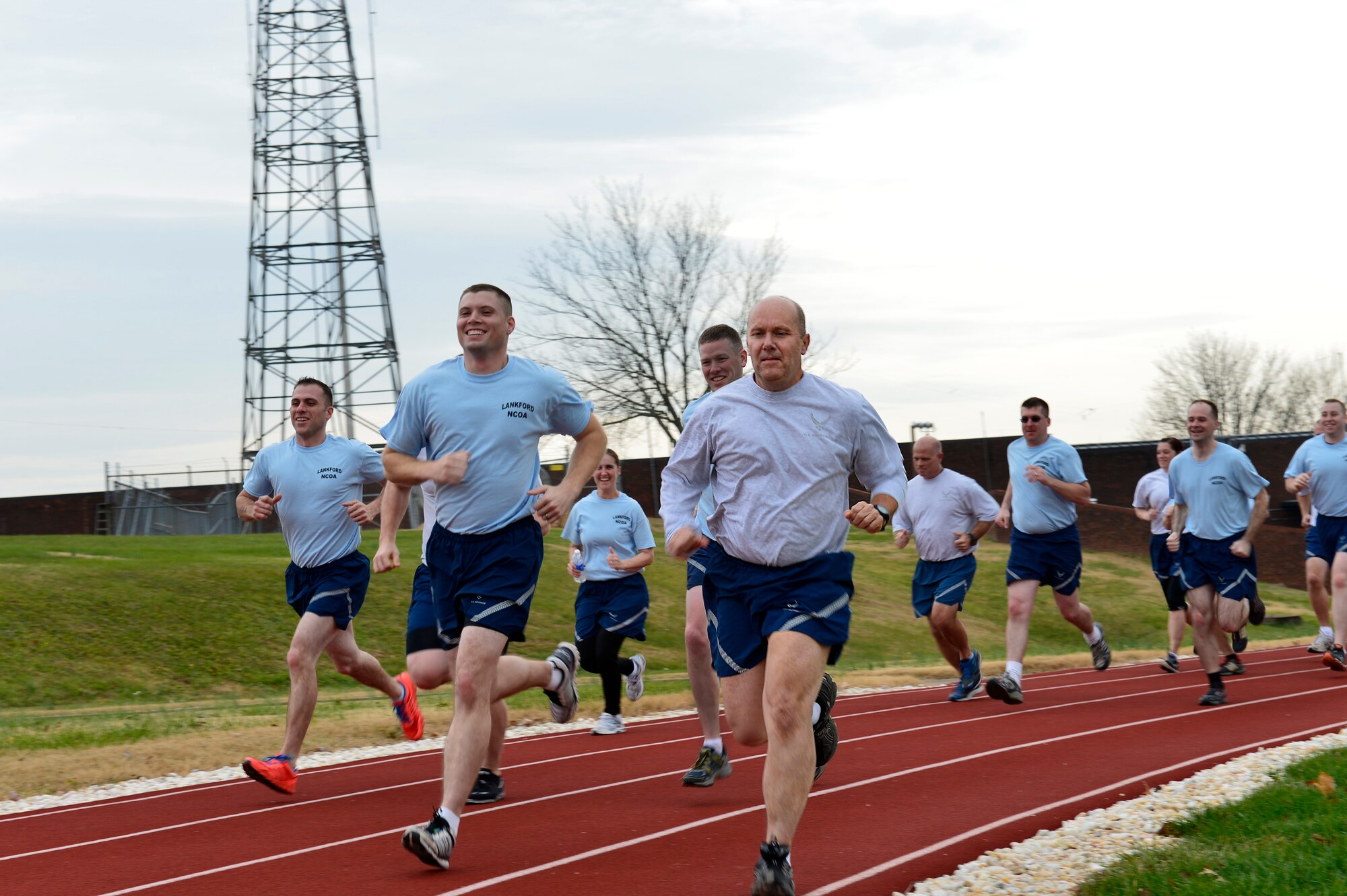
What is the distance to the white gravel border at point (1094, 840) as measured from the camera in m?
5.31

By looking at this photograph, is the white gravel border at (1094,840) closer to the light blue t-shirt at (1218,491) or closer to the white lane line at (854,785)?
the white lane line at (854,785)

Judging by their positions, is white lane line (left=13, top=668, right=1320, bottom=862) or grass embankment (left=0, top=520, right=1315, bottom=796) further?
grass embankment (left=0, top=520, right=1315, bottom=796)

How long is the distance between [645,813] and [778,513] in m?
2.46

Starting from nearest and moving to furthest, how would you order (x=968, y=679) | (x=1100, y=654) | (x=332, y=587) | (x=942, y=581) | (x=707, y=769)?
1. (x=707, y=769)
2. (x=332, y=587)
3. (x=942, y=581)
4. (x=968, y=679)
5. (x=1100, y=654)

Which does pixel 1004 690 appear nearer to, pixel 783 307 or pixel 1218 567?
pixel 1218 567

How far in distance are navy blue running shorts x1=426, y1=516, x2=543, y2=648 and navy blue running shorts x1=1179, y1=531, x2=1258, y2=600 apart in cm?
675

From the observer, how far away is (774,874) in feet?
16.0

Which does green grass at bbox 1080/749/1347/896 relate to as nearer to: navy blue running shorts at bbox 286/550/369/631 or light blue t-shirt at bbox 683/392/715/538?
light blue t-shirt at bbox 683/392/715/538

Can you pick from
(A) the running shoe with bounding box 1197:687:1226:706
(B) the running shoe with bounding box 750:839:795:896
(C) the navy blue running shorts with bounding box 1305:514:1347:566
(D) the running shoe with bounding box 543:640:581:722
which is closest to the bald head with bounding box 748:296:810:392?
(B) the running shoe with bounding box 750:839:795:896

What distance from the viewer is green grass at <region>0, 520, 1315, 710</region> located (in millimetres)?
18078

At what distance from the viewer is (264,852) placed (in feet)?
21.2

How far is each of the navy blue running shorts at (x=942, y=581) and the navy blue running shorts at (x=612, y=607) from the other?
2411mm

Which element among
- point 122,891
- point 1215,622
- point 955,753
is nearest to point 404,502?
point 122,891

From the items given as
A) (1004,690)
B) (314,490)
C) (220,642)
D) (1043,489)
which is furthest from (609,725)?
(220,642)
